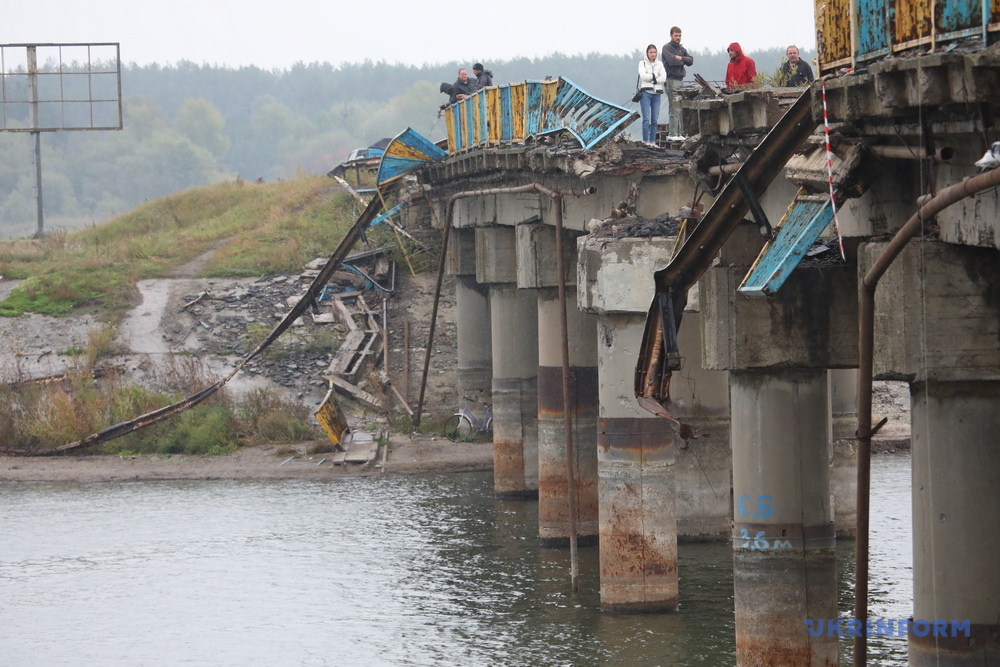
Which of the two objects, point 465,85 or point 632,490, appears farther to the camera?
point 465,85

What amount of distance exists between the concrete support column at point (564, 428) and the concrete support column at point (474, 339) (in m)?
10.3

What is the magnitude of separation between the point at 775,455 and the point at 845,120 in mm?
4111

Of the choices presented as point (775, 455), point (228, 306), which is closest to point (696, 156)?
point (775, 455)

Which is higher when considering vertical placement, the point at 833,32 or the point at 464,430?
the point at 833,32

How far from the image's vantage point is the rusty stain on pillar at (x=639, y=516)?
20688 mm

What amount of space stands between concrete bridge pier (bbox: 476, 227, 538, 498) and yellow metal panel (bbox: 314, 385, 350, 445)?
5.63 meters

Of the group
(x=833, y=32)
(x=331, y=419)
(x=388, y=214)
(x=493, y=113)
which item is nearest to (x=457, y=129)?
(x=493, y=113)

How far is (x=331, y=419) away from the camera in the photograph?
116ft

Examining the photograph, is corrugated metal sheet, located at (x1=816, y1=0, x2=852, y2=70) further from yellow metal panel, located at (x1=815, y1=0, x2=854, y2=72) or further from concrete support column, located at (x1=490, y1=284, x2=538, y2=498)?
concrete support column, located at (x1=490, y1=284, x2=538, y2=498)

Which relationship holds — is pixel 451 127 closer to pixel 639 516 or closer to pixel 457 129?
pixel 457 129

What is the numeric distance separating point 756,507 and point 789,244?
9.83ft

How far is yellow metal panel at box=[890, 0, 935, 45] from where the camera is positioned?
424 inches

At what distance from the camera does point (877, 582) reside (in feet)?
71.9

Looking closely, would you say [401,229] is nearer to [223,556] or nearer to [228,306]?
[228,306]
